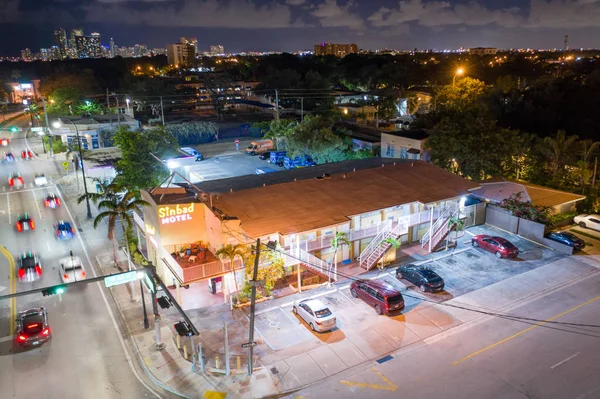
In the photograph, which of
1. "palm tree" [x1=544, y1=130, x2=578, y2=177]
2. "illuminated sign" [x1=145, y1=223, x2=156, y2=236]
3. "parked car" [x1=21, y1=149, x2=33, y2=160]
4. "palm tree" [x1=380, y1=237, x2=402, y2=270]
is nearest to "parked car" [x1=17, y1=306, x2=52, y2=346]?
"illuminated sign" [x1=145, y1=223, x2=156, y2=236]

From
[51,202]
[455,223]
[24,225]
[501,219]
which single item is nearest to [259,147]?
[51,202]

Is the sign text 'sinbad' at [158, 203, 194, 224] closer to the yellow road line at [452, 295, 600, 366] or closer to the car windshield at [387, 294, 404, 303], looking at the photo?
the car windshield at [387, 294, 404, 303]

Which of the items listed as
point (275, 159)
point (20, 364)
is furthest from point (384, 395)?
point (275, 159)

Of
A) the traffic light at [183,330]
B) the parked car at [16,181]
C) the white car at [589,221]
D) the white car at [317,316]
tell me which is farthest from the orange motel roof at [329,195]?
the parked car at [16,181]

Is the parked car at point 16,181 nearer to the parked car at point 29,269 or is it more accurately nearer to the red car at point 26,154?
the red car at point 26,154

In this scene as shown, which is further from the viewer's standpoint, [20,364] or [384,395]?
[20,364]

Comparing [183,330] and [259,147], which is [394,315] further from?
[259,147]

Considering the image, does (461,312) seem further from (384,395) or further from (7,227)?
(7,227)
